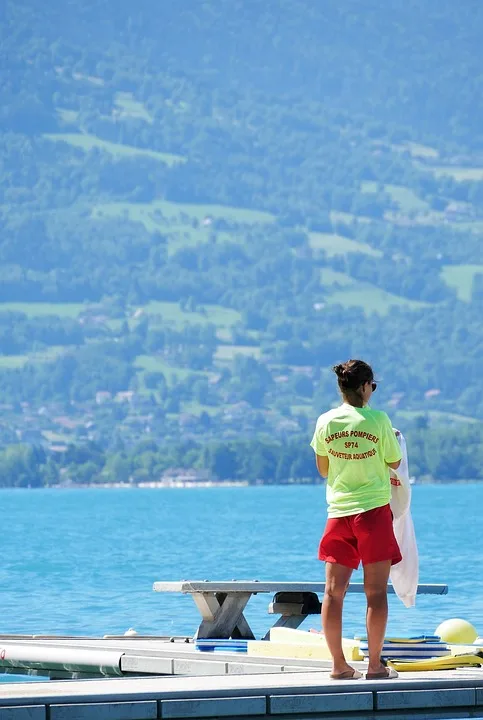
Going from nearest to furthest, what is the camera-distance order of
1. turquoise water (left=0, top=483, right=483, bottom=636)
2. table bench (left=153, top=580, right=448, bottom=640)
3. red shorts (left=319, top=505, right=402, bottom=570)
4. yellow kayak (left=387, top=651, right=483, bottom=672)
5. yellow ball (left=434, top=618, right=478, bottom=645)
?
red shorts (left=319, top=505, right=402, bottom=570)
yellow kayak (left=387, top=651, right=483, bottom=672)
table bench (left=153, top=580, right=448, bottom=640)
yellow ball (left=434, top=618, right=478, bottom=645)
turquoise water (left=0, top=483, right=483, bottom=636)

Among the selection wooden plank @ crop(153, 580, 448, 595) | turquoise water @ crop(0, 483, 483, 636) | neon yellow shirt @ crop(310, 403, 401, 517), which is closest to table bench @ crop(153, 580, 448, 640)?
wooden plank @ crop(153, 580, 448, 595)

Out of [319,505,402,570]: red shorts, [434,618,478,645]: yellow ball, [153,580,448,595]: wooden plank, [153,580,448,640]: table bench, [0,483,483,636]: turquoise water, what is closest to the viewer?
[319,505,402,570]: red shorts

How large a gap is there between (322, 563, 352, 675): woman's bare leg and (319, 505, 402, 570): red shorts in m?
0.05

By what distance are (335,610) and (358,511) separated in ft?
1.84

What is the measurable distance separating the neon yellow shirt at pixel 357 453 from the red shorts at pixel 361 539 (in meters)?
0.05

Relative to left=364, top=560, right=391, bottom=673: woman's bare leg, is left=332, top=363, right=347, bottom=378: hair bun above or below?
above

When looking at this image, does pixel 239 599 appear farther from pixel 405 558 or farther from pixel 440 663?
pixel 440 663

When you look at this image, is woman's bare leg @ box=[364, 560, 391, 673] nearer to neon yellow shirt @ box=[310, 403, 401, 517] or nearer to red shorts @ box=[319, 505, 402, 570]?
red shorts @ box=[319, 505, 402, 570]

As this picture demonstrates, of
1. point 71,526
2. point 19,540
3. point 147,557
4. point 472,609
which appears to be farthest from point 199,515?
point 472,609

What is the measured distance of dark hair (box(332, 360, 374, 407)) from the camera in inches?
368

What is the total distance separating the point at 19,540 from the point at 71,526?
20.5 metres

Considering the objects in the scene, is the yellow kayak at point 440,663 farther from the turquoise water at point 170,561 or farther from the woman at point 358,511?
the turquoise water at point 170,561

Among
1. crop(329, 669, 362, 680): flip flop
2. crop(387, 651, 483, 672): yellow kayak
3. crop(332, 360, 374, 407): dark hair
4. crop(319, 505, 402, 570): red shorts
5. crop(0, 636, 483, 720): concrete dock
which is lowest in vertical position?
crop(0, 636, 483, 720): concrete dock

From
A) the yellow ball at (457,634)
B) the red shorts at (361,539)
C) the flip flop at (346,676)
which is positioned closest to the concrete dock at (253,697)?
the flip flop at (346,676)
